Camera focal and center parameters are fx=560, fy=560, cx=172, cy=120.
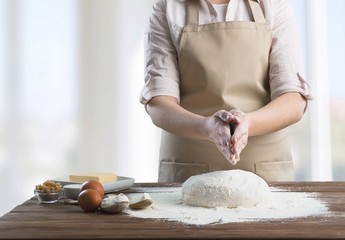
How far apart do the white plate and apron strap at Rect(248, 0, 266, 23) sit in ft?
2.25

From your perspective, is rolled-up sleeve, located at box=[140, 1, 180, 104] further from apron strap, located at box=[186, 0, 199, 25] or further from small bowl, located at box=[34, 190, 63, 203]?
small bowl, located at box=[34, 190, 63, 203]

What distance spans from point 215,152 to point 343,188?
0.42 metres

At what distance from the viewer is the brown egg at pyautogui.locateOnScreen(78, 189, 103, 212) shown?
117cm

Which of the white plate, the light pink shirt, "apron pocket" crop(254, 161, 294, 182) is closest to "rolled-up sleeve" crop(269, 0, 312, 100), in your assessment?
the light pink shirt

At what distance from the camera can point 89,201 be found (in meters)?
1.17

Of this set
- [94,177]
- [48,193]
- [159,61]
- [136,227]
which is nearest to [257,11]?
[159,61]

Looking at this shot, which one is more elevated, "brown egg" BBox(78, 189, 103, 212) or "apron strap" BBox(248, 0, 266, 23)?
"apron strap" BBox(248, 0, 266, 23)

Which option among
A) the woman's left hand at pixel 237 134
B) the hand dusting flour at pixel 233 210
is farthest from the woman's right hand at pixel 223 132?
the hand dusting flour at pixel 233 210

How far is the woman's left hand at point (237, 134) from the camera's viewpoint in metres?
1.36

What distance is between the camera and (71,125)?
10.5ft

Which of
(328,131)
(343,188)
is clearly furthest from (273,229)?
(328,131)

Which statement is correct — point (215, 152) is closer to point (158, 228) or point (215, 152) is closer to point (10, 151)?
point (158, 228)

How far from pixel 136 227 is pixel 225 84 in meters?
0.83

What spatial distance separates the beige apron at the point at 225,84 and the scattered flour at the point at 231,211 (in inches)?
15.8
